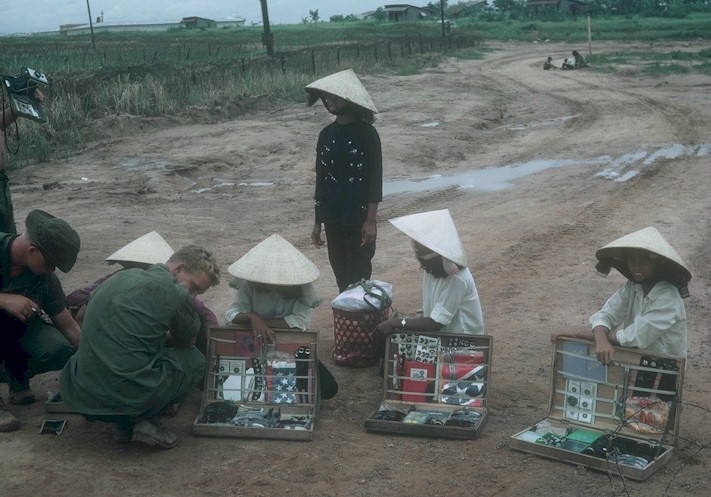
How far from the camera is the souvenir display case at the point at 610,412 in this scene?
475 cm

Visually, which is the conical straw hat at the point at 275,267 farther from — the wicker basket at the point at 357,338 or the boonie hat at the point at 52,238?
the boonie hat at the point at 52,238

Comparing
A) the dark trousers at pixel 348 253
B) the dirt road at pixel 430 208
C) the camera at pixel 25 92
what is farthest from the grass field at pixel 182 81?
the dark trousers at pixel 348 253

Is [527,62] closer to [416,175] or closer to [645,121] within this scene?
[645,121]

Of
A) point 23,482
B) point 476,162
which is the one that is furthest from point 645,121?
point 23,482

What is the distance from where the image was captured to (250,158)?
49.0 feet

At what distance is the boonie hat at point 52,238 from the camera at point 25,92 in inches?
67.5

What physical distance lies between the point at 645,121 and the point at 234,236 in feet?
36.0

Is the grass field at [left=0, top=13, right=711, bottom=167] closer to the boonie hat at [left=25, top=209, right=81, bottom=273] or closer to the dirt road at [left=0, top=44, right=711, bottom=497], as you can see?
the dirt road at [left=0, top=44, right=711, bottom=497]

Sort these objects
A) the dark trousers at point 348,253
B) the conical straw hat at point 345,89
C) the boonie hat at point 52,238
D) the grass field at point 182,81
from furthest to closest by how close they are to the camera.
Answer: the grass field at point 182,81
the dark trousers at point 348,253
the conical straw hat at point 345,89
the boonie hat at point 52,238

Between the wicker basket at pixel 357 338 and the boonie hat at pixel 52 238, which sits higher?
the boonie hat at pixel 52 238

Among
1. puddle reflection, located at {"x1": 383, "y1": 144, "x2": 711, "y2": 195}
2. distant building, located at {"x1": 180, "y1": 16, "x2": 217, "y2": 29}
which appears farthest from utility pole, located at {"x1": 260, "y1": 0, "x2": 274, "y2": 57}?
distant building, located at {"x1": 180, "y1": 16, "x2": 217, "y2": 29}

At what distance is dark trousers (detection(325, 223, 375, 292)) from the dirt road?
0.59 m

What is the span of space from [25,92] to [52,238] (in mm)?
2025

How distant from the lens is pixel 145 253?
6094 millimetres
